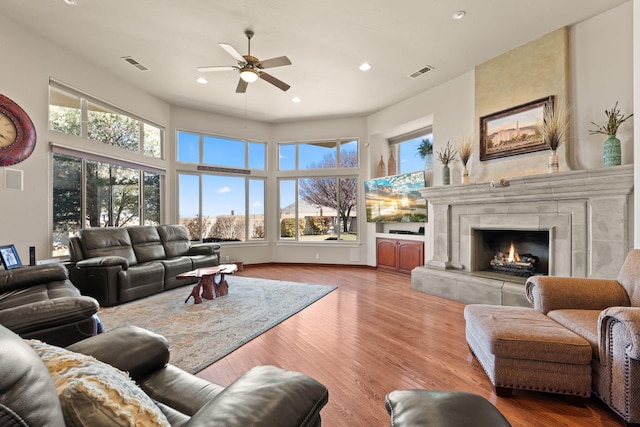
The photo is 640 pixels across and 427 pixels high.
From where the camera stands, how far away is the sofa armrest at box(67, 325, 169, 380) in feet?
3.67

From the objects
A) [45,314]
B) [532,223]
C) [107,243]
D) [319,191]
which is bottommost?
[45,314]

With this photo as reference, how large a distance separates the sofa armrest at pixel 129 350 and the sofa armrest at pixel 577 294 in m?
2.69

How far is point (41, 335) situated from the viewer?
148 cm

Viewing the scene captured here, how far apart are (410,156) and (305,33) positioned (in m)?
3.47

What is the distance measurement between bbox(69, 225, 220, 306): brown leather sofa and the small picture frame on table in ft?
1.96

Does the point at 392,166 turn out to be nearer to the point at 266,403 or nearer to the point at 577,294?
the point at 577,294

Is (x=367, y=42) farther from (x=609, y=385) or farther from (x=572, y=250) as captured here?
(x=609, y=385)

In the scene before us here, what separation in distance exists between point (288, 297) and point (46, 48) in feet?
15.5

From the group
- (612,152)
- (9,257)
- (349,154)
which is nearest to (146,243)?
(9,257)

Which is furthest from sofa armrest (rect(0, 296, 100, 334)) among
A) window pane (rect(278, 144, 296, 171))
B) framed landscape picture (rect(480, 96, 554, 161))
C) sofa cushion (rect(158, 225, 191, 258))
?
window pane (rect(278, 144, 296, 171))

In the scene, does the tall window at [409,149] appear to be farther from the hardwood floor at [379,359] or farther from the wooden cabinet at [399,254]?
the hardwood floor at [379,359]

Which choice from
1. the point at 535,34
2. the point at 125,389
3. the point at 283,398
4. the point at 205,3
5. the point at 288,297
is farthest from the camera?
the point at 288,297

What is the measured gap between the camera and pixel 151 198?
220 inches

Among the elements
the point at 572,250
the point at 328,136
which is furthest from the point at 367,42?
the point at 572,250
